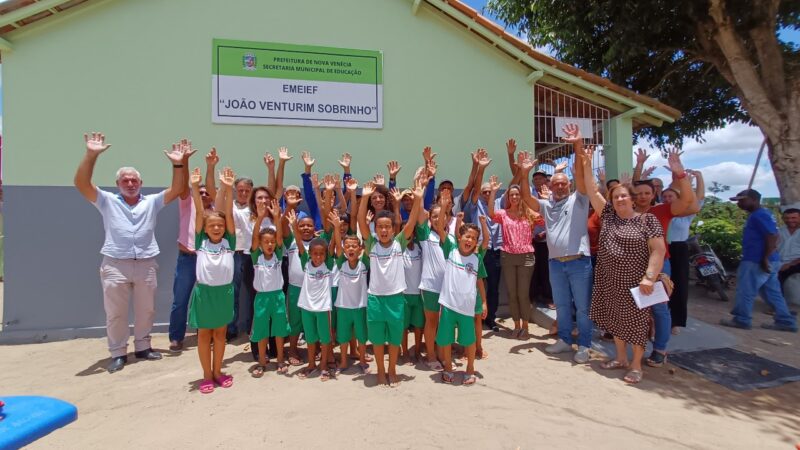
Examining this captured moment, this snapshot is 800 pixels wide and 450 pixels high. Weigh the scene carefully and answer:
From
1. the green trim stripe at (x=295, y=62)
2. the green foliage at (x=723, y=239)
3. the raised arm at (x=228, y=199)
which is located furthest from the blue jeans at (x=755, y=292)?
the raised arm at (x=228, y=199)

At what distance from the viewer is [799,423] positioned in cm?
304

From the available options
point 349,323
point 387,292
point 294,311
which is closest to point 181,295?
point 294,311

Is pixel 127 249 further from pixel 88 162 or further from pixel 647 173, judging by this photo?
Result: pixel 647 173

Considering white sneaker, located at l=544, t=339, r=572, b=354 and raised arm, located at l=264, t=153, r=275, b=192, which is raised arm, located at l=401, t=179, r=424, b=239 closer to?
raised arm, located at l=264, t=153, r=275, b=192

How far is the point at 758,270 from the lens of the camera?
5.49 m

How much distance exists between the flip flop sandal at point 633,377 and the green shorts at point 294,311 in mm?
3038

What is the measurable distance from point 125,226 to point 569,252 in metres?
4.41

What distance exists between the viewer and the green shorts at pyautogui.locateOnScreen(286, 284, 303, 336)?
3.95 meters

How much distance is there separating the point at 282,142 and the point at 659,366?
4980 mm

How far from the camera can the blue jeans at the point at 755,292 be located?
5.43m

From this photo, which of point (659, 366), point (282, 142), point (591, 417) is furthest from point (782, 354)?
point (282, 142)

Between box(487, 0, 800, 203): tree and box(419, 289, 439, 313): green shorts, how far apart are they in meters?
5.51

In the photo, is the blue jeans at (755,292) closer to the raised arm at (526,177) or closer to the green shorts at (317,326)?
the raised arm at (526,177)

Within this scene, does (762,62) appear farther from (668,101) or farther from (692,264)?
(692,264)
